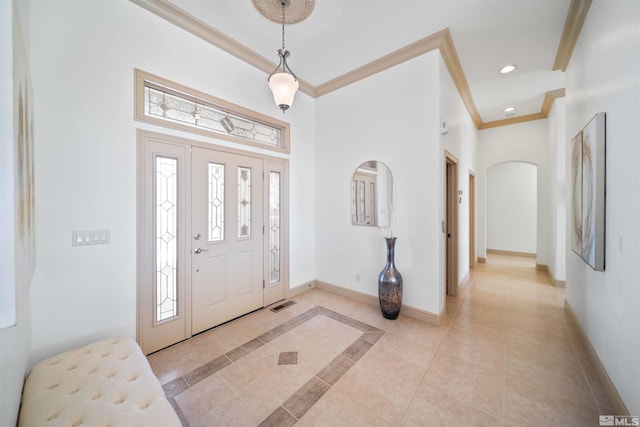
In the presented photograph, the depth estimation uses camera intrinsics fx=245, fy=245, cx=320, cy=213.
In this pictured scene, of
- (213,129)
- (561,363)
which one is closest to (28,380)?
(213,129)

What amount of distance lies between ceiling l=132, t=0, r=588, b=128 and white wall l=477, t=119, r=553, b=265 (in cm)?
175

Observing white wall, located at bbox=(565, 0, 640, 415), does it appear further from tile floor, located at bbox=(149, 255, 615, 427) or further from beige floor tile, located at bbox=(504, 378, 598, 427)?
tile floor, located at bbox=(149, 255, 615, 427)

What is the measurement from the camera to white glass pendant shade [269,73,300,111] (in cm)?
248

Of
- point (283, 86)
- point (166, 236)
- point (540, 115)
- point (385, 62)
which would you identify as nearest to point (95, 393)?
point (166, 236)

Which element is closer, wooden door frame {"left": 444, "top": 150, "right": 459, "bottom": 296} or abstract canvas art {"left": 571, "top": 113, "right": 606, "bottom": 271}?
abstract canvas art {"left": 571, "top": 113, "right": 606, "bottom": 271}

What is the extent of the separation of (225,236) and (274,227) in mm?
788

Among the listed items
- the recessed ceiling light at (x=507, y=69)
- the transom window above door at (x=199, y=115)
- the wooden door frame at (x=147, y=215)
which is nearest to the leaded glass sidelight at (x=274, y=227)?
the wooden door frame at (x=147, y=215)

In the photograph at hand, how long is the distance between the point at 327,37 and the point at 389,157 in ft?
5.32

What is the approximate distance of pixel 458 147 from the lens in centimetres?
391

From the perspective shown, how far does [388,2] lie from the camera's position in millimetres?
2395

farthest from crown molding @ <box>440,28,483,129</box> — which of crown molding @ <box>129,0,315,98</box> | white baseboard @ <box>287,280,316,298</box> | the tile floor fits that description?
white baseboard @ <box>287,280,316,298</box>

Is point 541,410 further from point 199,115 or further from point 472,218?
point 472,218

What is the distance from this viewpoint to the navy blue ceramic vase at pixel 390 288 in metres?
2.99

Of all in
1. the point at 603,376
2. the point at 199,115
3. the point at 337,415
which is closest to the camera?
the point at 337,415
